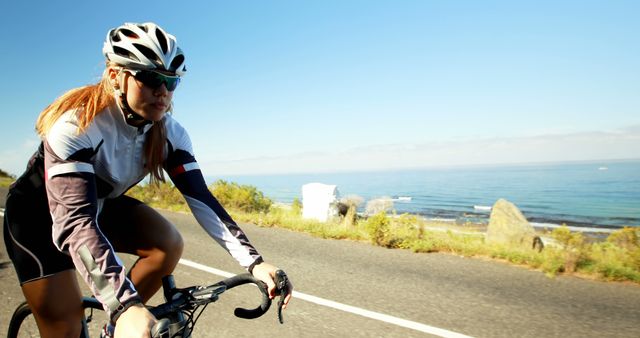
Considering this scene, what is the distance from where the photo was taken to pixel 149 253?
7.52 feet

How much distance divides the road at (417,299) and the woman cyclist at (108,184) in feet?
5.55

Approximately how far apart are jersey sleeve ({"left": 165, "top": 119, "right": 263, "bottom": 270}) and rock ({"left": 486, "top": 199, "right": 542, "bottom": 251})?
24.9ft

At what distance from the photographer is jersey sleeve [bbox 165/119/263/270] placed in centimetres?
202

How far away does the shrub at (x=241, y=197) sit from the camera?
42.8ft

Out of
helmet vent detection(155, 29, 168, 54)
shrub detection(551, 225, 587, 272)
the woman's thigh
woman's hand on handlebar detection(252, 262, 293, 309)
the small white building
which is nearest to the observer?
woman's hand on handlebar detection(252, 262, 293, 309)

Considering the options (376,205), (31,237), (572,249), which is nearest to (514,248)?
(572,249)

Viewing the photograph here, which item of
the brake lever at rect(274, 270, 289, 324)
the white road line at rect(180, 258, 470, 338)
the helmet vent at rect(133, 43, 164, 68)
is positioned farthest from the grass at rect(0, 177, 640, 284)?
the brake lever at rect(274, 270, 289, 324)

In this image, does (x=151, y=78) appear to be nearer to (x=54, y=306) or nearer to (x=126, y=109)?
(x=126, y=109)

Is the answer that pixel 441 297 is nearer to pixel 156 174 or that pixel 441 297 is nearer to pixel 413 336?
pixel 413 336

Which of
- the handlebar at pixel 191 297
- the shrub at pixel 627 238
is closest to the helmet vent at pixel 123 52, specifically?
the handlebar at pixel 191 297

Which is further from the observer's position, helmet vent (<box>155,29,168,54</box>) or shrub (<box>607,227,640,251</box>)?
shrub (<box>607,227,640,251</box>)

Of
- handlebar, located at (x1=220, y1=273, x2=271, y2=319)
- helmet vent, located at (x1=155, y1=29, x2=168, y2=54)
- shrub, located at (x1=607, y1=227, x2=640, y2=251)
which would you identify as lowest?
shrub, located at (x1=607, y1=227, x2=640, y2=251)

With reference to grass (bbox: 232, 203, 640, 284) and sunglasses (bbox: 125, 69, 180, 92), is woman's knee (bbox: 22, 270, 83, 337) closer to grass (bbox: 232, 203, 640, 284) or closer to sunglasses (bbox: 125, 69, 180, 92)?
sunglasses (bbox: 125, 69, 180, 92)

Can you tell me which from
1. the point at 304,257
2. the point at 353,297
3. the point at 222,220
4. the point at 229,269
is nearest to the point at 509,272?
the point at 353,297
